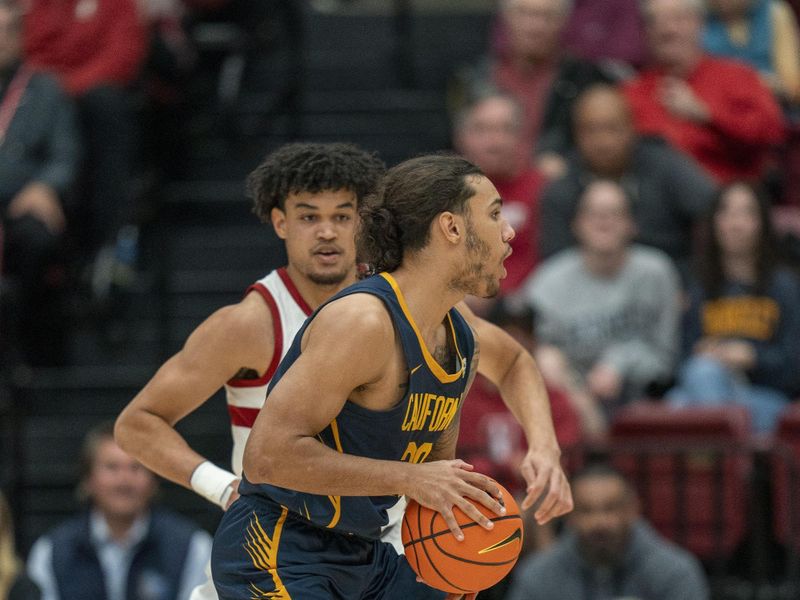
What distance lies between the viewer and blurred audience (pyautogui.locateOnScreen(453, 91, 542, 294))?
9320 millimetres

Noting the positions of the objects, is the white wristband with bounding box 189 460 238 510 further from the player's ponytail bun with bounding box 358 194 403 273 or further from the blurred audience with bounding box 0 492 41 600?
the blurred audience with bounding box 0 492 41 600

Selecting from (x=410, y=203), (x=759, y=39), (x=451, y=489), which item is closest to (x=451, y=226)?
(x=410, y=203)

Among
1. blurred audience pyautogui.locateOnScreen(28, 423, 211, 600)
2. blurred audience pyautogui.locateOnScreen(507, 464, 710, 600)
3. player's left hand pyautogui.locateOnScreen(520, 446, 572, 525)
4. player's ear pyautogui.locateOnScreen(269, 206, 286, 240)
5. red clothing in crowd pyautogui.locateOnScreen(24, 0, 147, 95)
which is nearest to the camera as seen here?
player's left hand pyautogui.locateOnScreen(520, 446, 572, 525)

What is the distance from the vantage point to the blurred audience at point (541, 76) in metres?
9.73

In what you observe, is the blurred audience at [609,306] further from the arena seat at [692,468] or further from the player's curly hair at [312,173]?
the player's curly hair at [312,173]

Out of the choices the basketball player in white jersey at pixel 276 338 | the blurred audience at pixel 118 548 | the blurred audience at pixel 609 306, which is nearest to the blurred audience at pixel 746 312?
the blurred audience at pixel 609 306

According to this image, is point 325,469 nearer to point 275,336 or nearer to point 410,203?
point 410,203

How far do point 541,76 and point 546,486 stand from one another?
18.1 feet

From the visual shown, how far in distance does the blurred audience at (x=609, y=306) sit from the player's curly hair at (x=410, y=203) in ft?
13.5

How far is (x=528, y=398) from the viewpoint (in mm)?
5176

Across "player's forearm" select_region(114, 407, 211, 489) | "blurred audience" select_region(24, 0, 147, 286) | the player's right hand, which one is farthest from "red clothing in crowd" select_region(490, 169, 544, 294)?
the player's right hand

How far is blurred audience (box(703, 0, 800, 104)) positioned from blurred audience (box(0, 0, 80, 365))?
398cm

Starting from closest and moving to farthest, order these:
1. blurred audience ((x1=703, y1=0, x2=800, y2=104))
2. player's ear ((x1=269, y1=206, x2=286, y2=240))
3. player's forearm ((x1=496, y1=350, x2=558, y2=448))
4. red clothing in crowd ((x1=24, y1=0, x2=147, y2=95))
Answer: player's forearm ((x1=496, y1=350, x2=558, y2=448))
player's ear ((x1=269, y1=206, x2=286, y2=240))
red clothing in crowd ((x1=24, y1=0, x2=147, y2=95))
blurred audience ((x1=703, y1=0, x2=800, y2=104))

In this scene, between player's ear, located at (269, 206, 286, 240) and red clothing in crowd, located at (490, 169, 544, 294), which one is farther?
red clothing in crowd, located at (490, 169, 544, 294)
